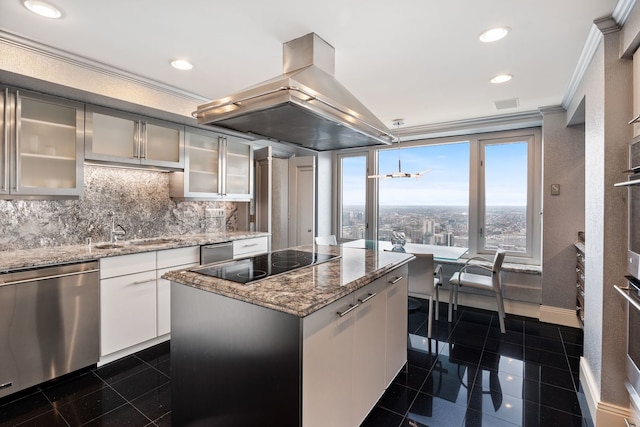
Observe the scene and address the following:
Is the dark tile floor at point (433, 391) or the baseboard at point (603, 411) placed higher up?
the baseboard at point (603, 411)

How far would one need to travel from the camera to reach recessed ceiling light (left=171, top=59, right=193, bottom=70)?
2.40m

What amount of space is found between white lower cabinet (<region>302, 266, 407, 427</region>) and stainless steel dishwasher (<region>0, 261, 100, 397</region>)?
79.5 inches

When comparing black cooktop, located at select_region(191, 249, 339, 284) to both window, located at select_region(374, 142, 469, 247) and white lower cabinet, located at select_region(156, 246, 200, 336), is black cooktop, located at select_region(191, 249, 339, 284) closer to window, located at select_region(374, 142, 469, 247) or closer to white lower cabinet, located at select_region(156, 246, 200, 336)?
white lower cabinet, located at select_region(156, 246, 200, 336)

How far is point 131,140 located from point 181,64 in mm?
996

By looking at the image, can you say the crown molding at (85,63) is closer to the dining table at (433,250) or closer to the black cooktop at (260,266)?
the black cooktop at (260,266)

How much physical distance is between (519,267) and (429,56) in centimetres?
290

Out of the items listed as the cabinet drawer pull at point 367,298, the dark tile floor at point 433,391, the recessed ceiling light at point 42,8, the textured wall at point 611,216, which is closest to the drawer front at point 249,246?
the dark tile floor at point 433,391

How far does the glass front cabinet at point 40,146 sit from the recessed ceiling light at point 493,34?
3.19 metres

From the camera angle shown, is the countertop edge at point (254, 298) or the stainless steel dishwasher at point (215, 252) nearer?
the countertop edge at point (254, 298)

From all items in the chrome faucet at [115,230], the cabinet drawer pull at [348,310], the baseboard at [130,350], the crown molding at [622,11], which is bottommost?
the baseboard at [130,350]

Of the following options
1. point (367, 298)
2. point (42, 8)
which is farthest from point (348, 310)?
point (42, 8)

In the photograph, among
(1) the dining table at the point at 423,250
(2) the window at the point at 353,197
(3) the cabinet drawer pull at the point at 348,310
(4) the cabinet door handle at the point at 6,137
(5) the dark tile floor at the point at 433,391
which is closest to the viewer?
(3) the cabinet drawer pull at the point at 348,310

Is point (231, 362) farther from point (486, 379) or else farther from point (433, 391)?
point (486, 379)

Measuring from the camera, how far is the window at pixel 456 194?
401 centimetres
